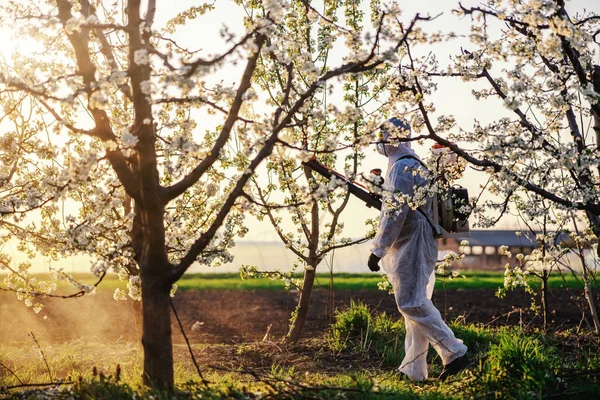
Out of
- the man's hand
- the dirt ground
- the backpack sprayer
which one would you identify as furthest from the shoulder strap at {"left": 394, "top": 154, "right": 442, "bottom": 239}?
the dirt ground

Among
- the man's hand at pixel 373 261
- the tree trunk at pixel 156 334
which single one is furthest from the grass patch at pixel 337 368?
the man's hand at pixel 373 261

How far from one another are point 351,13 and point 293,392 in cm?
582

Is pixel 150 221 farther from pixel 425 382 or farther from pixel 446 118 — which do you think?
pixel 425 382

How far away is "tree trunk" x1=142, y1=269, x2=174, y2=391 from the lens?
5.52m

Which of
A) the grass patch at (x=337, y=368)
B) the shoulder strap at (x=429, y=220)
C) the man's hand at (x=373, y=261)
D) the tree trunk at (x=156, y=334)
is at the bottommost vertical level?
the grass patch at (x=337, y=368)

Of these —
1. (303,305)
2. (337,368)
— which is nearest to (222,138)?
(337,368)

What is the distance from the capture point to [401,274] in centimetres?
744

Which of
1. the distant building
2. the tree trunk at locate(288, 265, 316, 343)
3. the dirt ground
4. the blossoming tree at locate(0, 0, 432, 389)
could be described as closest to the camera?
the blossoming tree at locate(0, 0, 432, 389)

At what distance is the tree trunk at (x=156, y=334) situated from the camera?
5520mm

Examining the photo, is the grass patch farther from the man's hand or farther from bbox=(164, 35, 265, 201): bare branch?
bbox=(164, 35, 265, 201): bare branch

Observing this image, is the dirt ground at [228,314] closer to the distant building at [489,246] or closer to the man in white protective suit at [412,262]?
the man in white protective suit at [412,262]

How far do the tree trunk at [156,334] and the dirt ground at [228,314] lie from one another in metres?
4.85

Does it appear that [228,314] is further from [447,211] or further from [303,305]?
[447,211]

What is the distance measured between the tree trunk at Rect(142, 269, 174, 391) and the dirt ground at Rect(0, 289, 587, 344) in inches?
191
